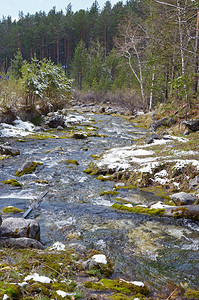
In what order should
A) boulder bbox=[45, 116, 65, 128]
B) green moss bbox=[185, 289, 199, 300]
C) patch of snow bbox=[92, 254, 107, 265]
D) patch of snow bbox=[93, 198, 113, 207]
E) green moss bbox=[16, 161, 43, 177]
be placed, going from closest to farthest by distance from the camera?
green moss bbox=[185, 289, 199, 300]
patch of snow bbox=[92, 254, 107, 265]
patch of snow bbox=[93, 198, 113, 207]
green moss bbox=[16, 161, 43, 177]
boulder bbox=[45, 116, 65, 128]

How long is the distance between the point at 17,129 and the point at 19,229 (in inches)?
595

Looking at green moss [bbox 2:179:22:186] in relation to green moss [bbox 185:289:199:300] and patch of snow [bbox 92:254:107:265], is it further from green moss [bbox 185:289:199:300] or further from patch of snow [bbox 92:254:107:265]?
green moss [bbox 185:289:199:300]

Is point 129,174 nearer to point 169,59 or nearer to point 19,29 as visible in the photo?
point 169,59

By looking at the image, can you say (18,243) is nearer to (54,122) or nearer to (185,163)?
(185,163)

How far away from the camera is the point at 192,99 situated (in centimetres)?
1565

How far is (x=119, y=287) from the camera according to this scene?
3143 mm

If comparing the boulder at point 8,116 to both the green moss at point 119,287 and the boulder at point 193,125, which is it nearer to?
the boulder at point 193,125

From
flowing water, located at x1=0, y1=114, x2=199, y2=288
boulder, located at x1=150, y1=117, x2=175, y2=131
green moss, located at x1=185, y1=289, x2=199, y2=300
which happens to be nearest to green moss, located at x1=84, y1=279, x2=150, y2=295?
flowing water, located at x1=0, y1=114, x2=199, y2=288

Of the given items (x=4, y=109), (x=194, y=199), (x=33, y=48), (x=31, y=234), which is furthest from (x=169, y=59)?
(x=33, y=48)

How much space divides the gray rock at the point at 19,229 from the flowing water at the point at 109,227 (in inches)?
16.7

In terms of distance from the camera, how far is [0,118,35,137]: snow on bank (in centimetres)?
1712

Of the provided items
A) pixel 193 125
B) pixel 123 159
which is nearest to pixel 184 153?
pixel 123 159

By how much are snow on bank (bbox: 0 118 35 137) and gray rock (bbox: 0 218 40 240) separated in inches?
527

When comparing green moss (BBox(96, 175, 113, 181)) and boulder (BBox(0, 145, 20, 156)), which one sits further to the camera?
boulder (BBox(0, 145, 20, 156))
